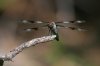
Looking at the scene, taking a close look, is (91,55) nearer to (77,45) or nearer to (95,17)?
(77,45)

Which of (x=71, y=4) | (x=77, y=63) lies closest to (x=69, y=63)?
(x=77, y=63)

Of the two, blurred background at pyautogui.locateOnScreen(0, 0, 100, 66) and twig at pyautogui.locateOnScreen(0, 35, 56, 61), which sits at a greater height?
twig at pyautogui.locateOnScreen(0, 35, 56, 61)

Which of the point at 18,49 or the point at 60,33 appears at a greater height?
the point at 18,49

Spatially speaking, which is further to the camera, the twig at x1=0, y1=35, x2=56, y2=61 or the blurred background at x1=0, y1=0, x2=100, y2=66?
the blurred background at x1=0, y1=0, x2=100, y2=66

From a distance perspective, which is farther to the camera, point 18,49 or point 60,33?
point 60,33

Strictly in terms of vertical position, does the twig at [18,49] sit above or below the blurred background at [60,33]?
above

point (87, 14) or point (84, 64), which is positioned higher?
point (87, 14)

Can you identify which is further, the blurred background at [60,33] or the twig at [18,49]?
the blurred background at [60,33]

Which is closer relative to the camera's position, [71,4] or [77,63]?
[77,63]
